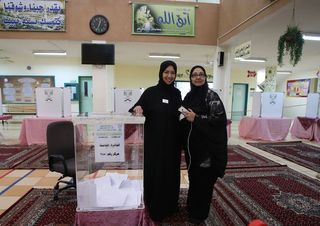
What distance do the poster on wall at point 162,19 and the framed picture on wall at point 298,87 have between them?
788 centimetres

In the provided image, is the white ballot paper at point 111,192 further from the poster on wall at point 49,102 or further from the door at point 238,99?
the door at point 238,99

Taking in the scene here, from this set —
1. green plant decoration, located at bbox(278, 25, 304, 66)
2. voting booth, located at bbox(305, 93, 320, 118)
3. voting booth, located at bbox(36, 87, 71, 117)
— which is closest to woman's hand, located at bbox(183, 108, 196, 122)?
green plant decoration, located at bbox(278, 25, 304, 66)

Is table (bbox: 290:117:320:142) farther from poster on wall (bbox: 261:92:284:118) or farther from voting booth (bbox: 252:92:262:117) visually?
voting booth (bbox: 252:92:262:117)

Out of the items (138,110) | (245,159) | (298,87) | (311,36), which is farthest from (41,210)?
(298,87)

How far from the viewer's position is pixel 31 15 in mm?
5430

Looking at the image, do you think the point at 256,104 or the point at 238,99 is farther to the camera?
the point at 238,99

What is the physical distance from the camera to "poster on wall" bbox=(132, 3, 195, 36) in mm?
5598

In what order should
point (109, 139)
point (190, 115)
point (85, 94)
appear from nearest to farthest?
point (109, 139) → point (190, 115) → point (85, 94)

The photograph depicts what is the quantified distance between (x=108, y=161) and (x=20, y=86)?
883 cm

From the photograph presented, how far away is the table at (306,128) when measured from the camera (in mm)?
6156

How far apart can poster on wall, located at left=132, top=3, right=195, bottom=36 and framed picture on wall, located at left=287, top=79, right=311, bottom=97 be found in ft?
25.9

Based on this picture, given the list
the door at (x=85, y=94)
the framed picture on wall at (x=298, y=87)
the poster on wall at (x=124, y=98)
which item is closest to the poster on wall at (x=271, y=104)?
the poster on wall at (x=124, y=98)

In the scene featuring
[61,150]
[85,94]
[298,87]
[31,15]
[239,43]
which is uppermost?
[31,15]

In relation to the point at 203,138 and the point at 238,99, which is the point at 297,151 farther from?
the point at 238,99
